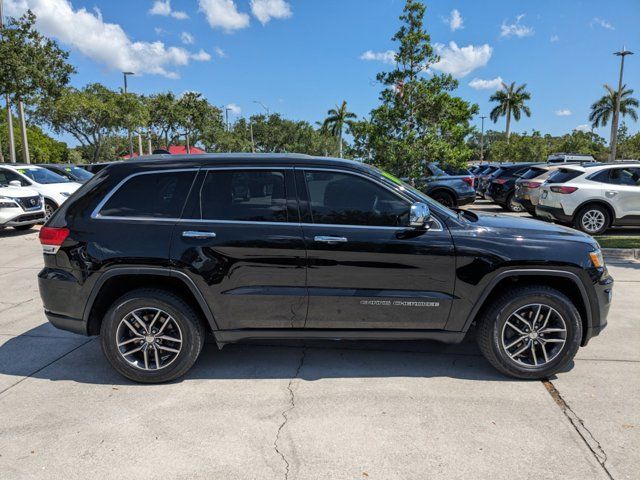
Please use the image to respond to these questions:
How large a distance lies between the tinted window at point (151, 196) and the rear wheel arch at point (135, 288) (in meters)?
0.47

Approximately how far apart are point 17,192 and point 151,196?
9811 mm

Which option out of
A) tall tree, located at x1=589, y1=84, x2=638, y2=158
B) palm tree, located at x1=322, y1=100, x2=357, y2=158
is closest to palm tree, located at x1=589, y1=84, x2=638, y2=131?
tall tree, located at x1=589, y1=84, x2=638, y2=158

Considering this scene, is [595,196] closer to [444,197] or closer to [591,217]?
[591,217]

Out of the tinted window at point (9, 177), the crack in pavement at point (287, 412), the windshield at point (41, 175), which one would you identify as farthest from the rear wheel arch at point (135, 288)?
the windshield at point (41, 175)

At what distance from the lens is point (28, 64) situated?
16.1 metres

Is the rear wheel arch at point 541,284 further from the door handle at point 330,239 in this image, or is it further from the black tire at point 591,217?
the black tire at point 591,217

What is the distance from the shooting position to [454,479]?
8.71 ft

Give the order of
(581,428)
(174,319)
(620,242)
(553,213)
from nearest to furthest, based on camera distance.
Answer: (581,428) < (174,319) < (620,242) < (553,213)

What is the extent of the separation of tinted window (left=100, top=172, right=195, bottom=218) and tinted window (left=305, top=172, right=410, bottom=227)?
1.03 metres

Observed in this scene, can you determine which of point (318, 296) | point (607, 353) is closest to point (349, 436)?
point (318, 296)

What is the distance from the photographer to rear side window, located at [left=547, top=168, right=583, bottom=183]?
10.4m

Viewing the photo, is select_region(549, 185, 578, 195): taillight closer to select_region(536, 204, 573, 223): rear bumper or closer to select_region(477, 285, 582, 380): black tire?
select_region(536, 204, 573, 223): rear bumper

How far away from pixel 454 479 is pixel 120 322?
2660 mm

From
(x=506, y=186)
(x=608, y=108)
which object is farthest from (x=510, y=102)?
(x=506, y=186)
